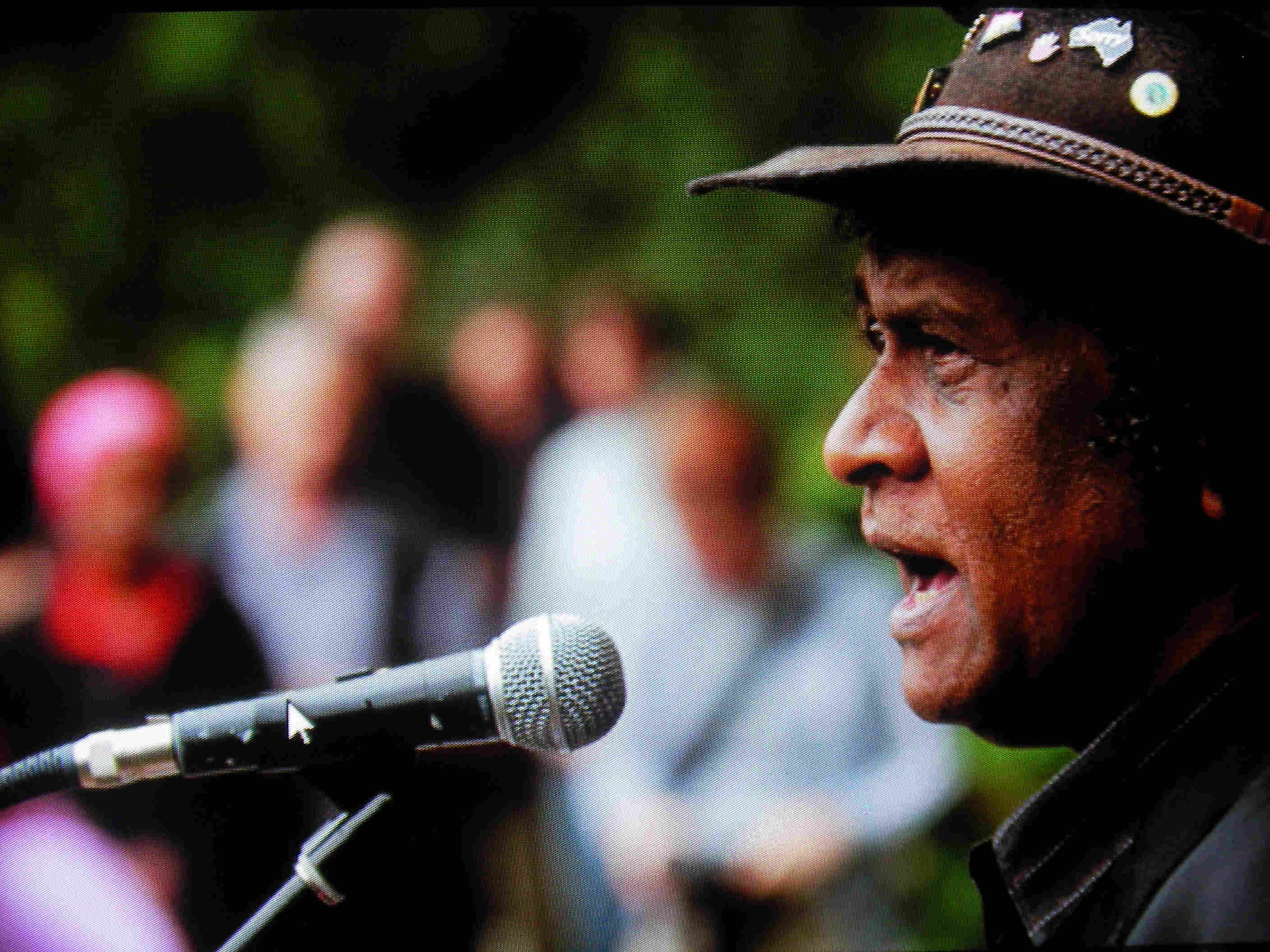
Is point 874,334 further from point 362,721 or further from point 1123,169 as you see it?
point 362,721

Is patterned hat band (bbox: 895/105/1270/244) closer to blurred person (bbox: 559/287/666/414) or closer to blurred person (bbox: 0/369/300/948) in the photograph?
blurred person (bbox: 559/287/666/414)

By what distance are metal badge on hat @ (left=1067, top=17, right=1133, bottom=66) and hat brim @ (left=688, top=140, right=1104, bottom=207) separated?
149 mm

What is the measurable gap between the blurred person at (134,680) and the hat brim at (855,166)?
2345 millimetres

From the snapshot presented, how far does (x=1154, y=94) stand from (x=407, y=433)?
2.81m

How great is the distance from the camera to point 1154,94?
1.43 metres

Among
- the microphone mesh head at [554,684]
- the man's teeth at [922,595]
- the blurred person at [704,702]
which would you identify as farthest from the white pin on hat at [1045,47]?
the blurred person at [704,702]

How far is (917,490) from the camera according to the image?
154 centimetres

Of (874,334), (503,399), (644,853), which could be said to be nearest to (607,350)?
(503,399)

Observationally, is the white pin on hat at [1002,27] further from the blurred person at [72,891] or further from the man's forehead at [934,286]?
the blurred person at [72,891]

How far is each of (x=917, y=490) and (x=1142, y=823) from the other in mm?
426

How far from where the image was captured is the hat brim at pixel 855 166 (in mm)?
1408

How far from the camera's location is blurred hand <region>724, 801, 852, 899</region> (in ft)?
12.7

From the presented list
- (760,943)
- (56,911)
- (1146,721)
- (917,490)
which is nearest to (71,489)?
(56,911)

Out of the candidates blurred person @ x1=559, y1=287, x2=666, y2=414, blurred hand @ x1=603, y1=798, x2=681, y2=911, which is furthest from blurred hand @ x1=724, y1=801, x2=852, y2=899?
blurred person @ x1=559, y1=287, x2=666, y2=414
